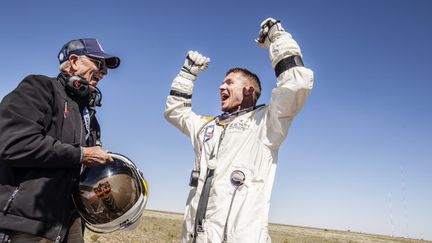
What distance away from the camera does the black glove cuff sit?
387 centimetres

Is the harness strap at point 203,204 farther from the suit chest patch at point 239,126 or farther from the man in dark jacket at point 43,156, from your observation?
the man in dark jacket at point 43,156

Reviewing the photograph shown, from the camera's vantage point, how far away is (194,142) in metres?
4.67

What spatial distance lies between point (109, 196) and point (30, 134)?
3.34 feet

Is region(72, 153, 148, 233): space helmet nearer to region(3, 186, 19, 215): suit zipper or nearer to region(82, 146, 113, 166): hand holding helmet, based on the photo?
region(82, 146, 113, 166): hand holding helmet

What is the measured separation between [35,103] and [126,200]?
138 cm

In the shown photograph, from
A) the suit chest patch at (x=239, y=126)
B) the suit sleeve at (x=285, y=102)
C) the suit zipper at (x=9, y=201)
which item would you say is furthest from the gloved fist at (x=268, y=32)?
the suit zipper at (x=9, y=201)

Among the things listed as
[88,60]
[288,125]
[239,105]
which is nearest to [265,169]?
[288,125]

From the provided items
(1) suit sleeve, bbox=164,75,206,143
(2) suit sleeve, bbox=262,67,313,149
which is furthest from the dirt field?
(2) suit sleeve, bbox=262,67,313,149

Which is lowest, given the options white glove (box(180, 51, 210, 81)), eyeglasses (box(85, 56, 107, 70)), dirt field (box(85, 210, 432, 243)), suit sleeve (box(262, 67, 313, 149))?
dirt field (box(85, 210, 432, 243))

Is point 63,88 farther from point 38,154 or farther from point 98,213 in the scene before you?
point 98,213

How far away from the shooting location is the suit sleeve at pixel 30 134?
11.1 feet

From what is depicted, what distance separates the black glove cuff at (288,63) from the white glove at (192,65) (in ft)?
4.78

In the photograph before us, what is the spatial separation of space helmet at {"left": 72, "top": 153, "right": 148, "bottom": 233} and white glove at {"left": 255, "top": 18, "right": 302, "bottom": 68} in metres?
2.09

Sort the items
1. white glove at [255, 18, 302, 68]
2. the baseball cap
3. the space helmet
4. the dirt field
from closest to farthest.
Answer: the space helmet → white glove at [255, 18, 302, 68] → the baseball cap → the dirt field
